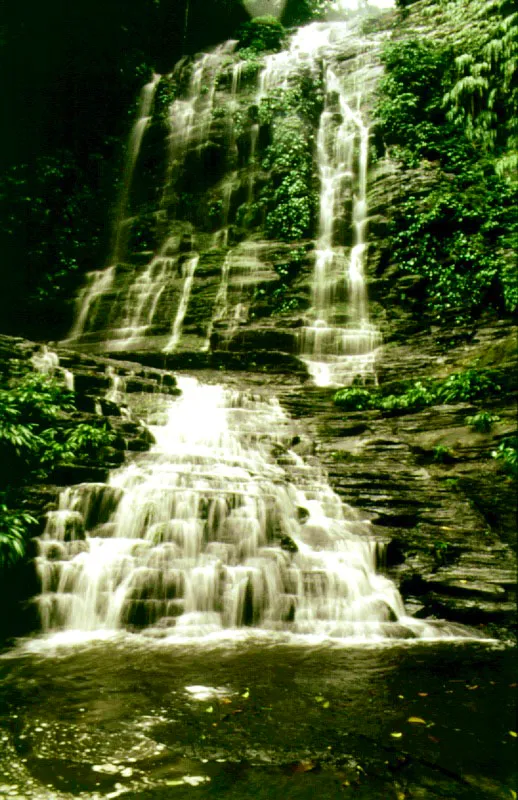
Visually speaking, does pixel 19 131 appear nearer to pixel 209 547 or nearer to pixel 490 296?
pixel 490 296

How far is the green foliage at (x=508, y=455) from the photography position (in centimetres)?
656

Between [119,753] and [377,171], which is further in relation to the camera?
[377,171]

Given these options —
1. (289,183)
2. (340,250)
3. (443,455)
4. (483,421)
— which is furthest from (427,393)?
(289,183)

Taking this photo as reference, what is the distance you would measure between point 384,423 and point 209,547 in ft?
13.6

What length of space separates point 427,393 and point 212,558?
525 cm

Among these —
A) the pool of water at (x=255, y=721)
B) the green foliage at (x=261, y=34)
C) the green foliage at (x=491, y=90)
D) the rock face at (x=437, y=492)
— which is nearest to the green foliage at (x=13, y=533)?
the pool of water at (x=255, y=721)

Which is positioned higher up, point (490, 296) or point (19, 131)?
point (19, 131)

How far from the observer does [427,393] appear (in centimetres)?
912

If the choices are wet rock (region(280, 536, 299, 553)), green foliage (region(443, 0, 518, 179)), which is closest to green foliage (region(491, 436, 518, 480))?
wet rock (region(280, 536, 299, 553))

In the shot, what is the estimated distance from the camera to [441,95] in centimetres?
1557

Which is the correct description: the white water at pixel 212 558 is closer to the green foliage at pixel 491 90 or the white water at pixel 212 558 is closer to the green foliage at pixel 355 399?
the green foliage at pixel 355 399

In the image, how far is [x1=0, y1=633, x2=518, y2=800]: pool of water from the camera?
251 centimetres

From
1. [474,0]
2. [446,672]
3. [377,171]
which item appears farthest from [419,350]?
[474,0]

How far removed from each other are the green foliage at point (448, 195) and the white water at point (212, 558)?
7066 millimetres
